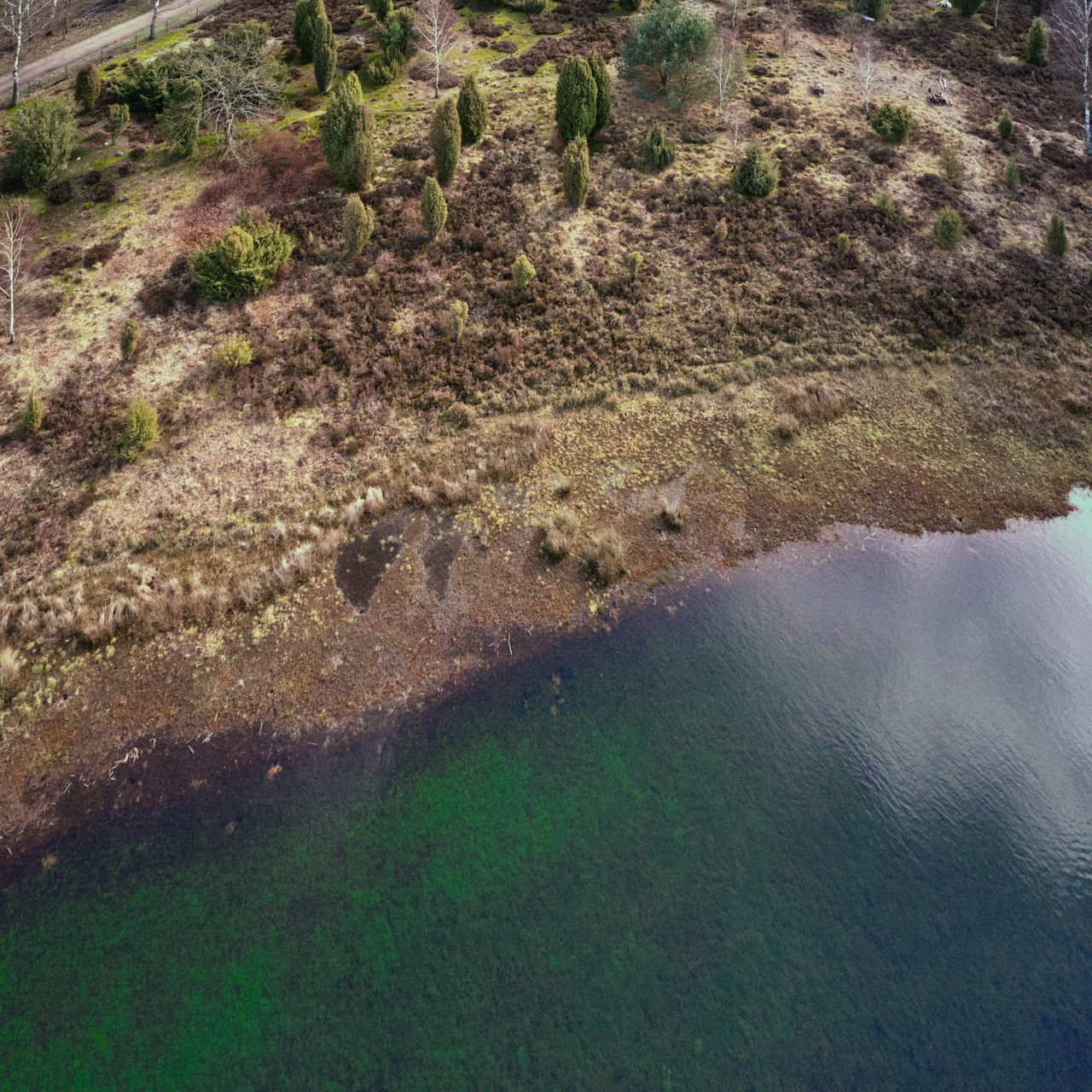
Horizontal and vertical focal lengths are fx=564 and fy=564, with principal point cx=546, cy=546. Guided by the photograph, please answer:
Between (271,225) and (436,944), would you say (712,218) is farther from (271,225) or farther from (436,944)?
(436,944)

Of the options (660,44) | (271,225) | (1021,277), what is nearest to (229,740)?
(271,225)

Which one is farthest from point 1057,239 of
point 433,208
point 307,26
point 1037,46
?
point 307,26

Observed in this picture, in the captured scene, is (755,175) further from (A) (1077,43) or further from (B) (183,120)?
(A) (1077,43)

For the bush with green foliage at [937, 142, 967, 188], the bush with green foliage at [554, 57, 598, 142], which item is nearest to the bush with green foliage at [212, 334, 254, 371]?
the bush with green foliage at [554, 57, 598, 142]

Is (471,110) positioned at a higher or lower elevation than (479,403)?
higher

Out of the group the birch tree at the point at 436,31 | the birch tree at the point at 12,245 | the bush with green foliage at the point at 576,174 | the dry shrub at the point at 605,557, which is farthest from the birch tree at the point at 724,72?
the birch tree at the point at 12,245

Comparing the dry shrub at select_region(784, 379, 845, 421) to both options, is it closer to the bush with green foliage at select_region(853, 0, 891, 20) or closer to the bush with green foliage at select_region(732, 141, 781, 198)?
the bush with green foliage at select_region(732, 141, 781, 198)

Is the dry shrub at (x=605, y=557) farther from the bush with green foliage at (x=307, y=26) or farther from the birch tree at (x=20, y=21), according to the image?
the birch tree at (x=20, y=21)
